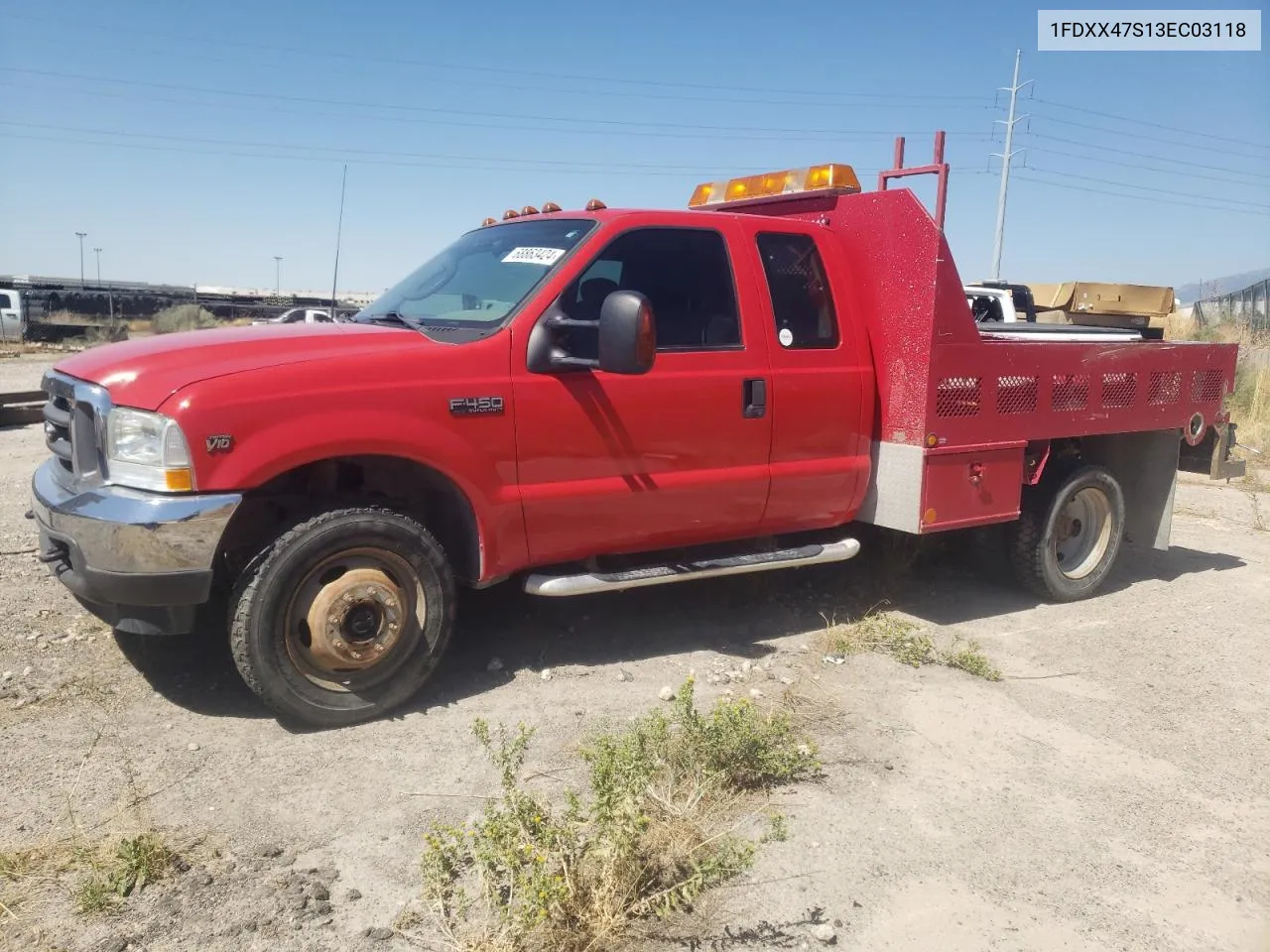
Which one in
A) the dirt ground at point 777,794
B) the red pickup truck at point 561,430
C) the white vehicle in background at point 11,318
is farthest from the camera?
the white vehicle in background at point 11,318

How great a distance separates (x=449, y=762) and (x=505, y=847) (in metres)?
1.05

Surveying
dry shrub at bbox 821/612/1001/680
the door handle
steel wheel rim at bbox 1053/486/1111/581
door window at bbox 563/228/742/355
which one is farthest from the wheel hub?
steel wheel rim at bbox 1053/486/1111/581

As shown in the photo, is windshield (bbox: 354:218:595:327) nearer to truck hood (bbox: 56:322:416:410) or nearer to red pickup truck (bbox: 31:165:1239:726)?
red pickup truck (bbox: 31:165:1239:726)

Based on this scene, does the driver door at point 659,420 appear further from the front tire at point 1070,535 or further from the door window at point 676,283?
the front tire at point 1070,535

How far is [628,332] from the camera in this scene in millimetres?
3895

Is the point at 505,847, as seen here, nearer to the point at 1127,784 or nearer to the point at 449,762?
the point at 449,762

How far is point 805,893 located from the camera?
2.92 meters

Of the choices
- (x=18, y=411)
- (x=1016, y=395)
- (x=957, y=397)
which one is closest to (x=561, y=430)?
(x=957, y=397)

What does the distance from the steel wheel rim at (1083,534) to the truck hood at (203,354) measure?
173 inches

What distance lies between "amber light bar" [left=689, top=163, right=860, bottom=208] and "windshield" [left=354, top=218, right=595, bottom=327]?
5.29ft

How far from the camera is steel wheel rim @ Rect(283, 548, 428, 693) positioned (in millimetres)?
3834

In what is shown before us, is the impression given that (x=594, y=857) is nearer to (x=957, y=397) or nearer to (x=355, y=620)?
(x=355, y=620)

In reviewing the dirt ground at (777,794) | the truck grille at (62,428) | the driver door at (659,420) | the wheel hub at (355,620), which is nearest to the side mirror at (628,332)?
the driver door at (659,420)

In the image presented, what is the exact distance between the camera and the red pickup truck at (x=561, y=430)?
3633 mm
